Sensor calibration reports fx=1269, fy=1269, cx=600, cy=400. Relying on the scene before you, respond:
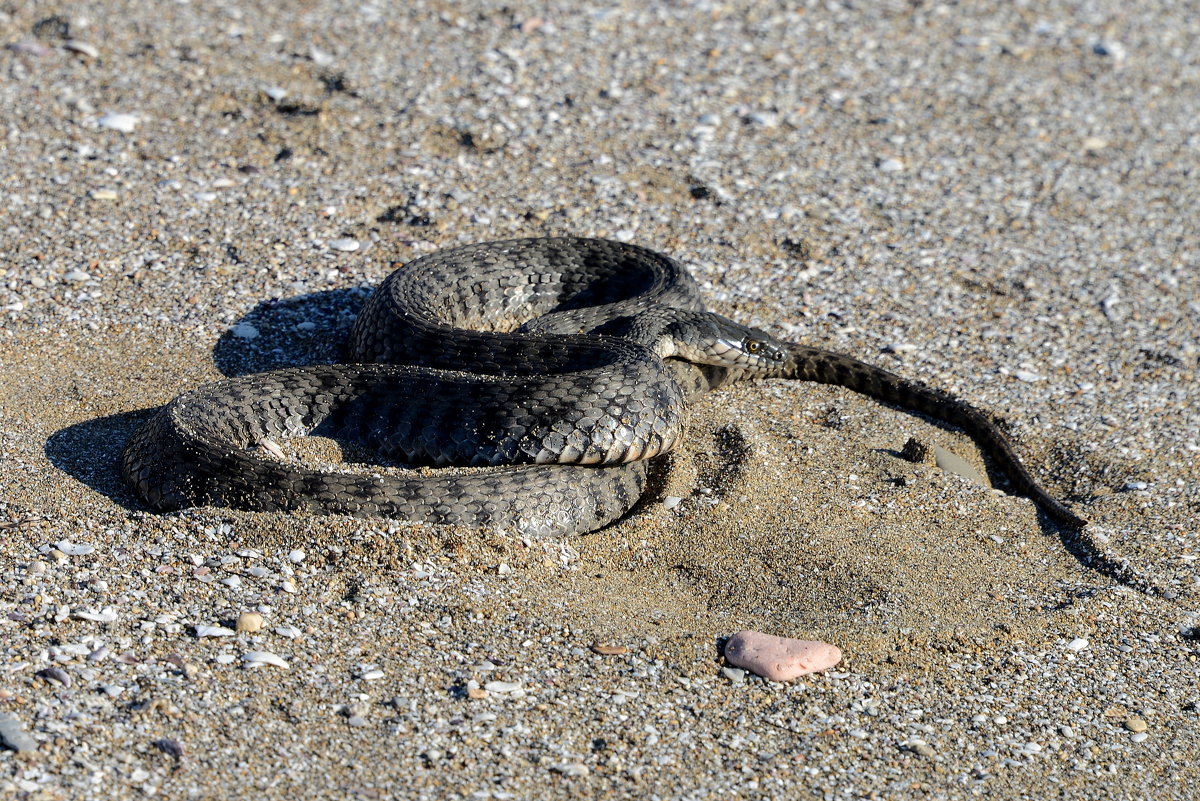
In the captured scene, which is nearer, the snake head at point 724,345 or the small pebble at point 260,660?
the small pebble at point 260,660

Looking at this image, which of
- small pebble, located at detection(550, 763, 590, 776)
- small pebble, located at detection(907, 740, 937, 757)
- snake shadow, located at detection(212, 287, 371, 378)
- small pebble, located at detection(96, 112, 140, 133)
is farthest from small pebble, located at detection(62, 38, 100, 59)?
small pebble, located at detection(907, 740, 937, 757)

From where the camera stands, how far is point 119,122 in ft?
29.6

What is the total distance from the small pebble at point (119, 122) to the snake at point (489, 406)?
2.97 metres

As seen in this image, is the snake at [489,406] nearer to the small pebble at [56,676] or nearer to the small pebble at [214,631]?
the small pebble at [214,631]

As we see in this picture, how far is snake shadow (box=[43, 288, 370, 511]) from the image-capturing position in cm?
588

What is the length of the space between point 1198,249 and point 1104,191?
2.98 feet

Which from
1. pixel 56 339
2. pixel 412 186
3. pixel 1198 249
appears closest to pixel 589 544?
pixel 56 339

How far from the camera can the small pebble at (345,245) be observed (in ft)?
26.6

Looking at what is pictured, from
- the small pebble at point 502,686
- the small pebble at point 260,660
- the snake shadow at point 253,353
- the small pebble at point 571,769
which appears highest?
Result: the small pebble at point 571,769

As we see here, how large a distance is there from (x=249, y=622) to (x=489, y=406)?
5.31 feet

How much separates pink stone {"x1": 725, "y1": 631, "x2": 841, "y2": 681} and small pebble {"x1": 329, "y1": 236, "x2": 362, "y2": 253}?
14.0 feet

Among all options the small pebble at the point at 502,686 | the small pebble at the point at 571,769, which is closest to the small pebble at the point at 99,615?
the small pebble at the point at 502,686

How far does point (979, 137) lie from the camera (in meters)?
10.1

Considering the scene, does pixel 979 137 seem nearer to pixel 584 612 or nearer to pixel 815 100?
pixel 815 100
